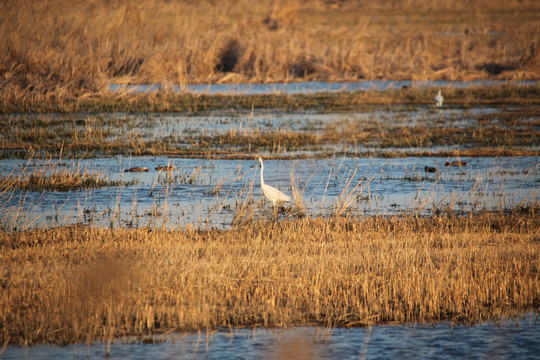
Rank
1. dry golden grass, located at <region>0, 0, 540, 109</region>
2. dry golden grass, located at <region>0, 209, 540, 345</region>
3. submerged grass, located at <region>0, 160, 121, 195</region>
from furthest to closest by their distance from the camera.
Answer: dry golden grass, located at <region>0, 0, 540, 109</region>, submerged grass, located at <region>0, 160, 121, 195</region>, dry golden grass, located at <region>0, 209, 540, 345</region>

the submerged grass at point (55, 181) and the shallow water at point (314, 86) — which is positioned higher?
the shallow water at point (314, 86)

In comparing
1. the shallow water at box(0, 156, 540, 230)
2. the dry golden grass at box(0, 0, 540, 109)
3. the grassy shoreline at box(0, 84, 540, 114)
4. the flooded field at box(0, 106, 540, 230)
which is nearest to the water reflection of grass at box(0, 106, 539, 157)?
the flooded field at box(0, 106, 540, 230)

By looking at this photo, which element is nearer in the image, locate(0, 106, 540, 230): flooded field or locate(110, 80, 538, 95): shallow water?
locate(0, 106, 540, 230): flooded field

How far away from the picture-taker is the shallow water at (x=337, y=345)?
239 inches

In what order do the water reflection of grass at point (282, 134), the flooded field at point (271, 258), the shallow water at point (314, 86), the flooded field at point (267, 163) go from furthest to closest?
the shallow water at point (314, 86) → the water reflection of grass at point (282, 134) → the flooded field at point (267, 163) → the flooded field at point (271, 258)

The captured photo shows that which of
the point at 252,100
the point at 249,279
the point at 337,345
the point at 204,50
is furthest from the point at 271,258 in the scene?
the point at 204,50

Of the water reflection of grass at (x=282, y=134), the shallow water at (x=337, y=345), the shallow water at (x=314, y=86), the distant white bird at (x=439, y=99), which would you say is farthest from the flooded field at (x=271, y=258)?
the shallow water at (x=314, y=86)

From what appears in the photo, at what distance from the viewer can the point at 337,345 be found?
6.36 meters

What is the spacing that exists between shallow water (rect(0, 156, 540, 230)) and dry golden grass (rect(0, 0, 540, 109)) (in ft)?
44.8

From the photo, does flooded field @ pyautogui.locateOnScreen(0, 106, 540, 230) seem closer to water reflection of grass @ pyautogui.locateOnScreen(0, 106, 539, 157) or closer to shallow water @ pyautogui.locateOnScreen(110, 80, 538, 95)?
water reflection of grass @ pyautogui.locateOnScreen(0, 106, 539, 157)

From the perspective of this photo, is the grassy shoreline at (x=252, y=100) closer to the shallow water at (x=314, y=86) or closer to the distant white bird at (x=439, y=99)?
the distant white bird at (x=439, y=99)

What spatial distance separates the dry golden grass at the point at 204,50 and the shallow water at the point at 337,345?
2175 cm

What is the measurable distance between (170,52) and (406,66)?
13.0 meters

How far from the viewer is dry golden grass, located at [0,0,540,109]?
29141 mm
